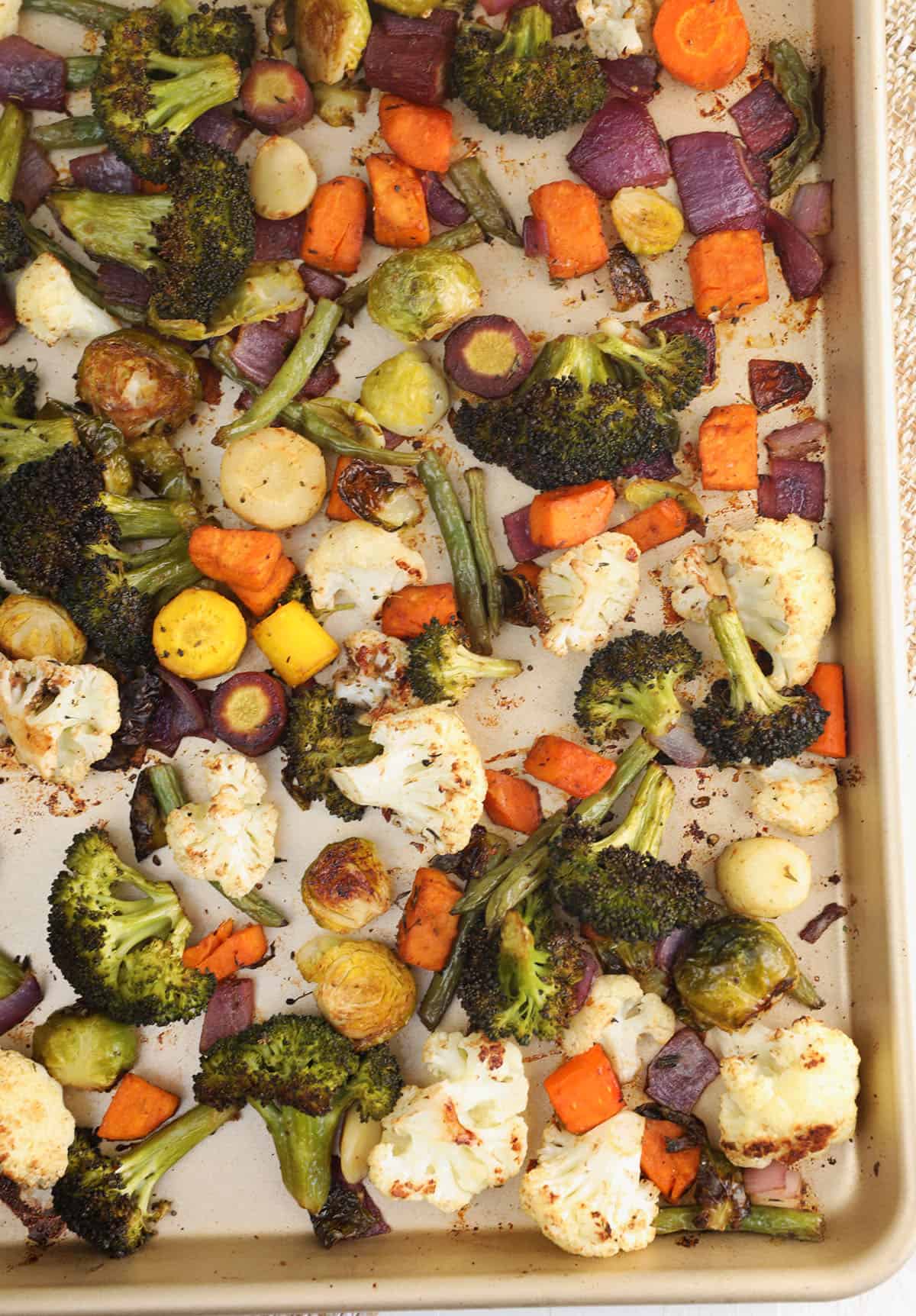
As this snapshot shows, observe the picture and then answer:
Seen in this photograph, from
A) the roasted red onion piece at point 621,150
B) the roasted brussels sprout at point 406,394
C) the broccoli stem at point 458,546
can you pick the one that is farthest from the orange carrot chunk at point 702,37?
the broccoli stem at point 458,546

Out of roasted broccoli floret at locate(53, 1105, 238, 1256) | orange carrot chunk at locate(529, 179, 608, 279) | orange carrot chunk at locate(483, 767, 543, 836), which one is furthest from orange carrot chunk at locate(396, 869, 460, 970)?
orange carrot chunk at locate(529, 179, 608, 279)

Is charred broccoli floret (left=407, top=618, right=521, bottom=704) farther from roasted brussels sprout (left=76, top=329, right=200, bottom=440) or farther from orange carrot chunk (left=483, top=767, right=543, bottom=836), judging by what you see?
roasted brussels sprout (left=76, top=329, right=200, bottom=440)

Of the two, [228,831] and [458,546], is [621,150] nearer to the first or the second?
[458,546]

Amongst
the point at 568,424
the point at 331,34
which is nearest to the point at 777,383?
the point at 568,424

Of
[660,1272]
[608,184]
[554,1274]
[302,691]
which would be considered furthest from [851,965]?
[608,184]

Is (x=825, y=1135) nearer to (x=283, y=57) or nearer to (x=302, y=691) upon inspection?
(x=302, y=691)
